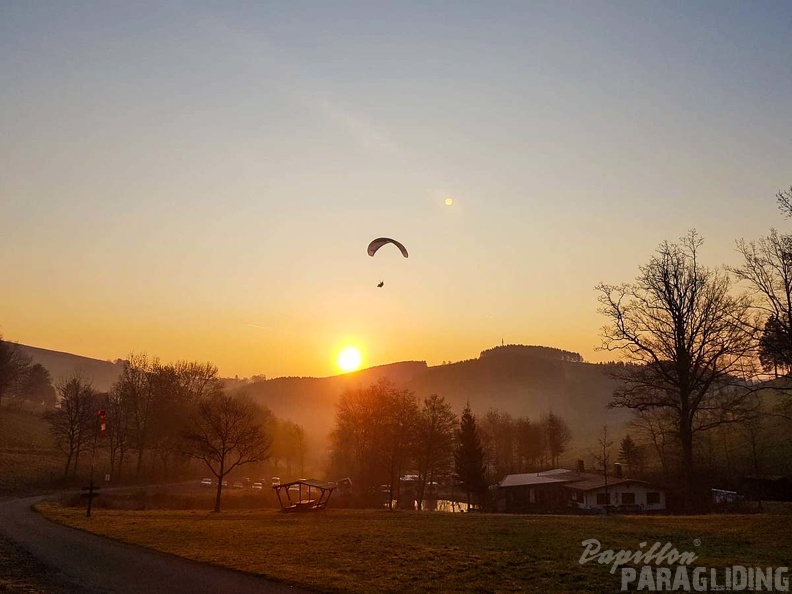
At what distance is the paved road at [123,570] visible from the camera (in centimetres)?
1612

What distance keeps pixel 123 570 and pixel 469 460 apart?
52.2 meters

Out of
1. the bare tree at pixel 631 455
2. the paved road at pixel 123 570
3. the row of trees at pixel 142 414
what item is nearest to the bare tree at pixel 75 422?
the row of trees at pixel 142 414

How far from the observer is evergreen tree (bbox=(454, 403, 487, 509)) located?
217 feet

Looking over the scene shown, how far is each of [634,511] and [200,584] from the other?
190ft

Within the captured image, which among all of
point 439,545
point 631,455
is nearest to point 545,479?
point 631,455

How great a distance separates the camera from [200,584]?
1653 centimetres

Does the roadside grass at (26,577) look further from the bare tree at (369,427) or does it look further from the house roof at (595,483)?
the house roof at (595,483)

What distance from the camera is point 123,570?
61.5 feet

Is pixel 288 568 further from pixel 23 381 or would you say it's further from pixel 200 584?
pixel 23 381

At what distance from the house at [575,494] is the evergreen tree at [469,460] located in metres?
5.06

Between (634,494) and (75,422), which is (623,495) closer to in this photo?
(634,494)

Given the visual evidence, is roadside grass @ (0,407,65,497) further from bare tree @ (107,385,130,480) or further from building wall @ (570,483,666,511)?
building wall @ (570,483,666,511)

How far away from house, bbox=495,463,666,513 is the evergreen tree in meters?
5.06

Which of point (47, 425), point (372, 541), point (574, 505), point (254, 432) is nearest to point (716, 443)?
point (574, 505)
